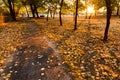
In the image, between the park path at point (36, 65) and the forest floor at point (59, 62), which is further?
the forest floor at point (59, 62)

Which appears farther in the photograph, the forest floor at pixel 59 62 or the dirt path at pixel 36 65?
the forest floor at pixel 59 62

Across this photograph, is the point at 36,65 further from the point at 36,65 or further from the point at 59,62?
the point at 59,62

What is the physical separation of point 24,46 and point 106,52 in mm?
6182

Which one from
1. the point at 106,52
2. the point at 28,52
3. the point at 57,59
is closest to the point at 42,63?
the point at 57,59

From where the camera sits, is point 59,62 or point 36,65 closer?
point 36,65

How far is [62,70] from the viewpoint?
Answer: 949 centimetres

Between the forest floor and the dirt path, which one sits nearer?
the dirt path

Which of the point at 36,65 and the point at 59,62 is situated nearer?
the point at 36,65

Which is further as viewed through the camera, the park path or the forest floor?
the forest floor

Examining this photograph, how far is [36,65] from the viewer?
1038cm

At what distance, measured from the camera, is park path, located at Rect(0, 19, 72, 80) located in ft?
29.3

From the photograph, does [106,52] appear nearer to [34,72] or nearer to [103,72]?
[103,72]

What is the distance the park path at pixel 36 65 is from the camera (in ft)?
29.3

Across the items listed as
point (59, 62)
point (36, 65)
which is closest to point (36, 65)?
point (36, 65)
